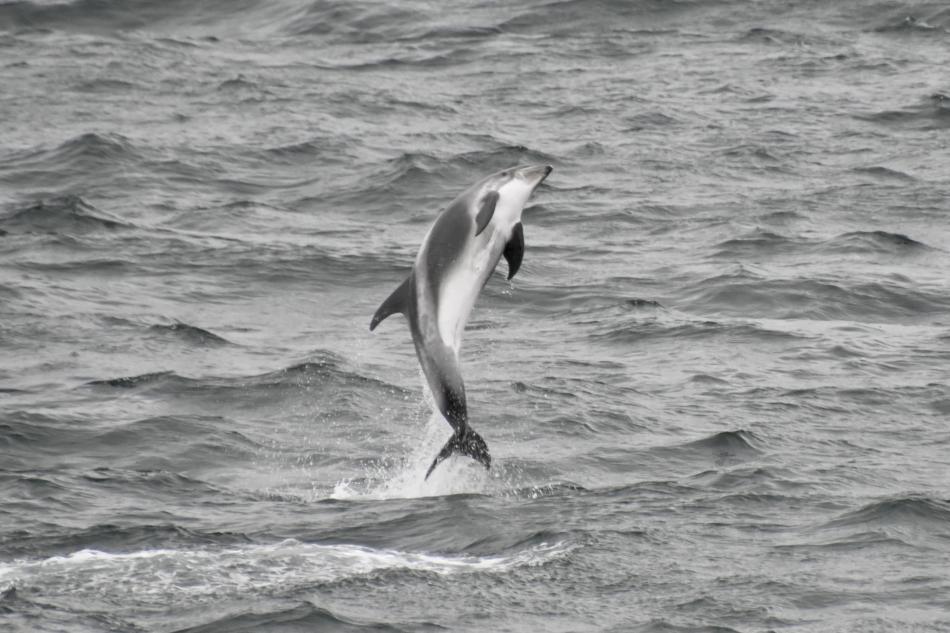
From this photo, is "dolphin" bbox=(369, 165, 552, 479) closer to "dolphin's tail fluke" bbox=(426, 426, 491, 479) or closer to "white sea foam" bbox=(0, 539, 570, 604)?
"dolphin's tail fluke" bbox=(426, 426, 491, 479)

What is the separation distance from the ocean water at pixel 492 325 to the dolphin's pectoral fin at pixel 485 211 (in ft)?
7.53

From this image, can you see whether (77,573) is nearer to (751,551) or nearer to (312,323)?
(751,551)

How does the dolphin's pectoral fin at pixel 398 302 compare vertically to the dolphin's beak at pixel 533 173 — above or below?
below

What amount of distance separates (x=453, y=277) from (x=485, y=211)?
1.70ft

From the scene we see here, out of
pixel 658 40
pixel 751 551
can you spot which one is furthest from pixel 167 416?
pixel 658 40

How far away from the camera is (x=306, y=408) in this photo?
A: 59.4 feet

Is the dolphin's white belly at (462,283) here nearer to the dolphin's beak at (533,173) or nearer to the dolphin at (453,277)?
the dolphin at (453,277)

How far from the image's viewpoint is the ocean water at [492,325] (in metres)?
13.0

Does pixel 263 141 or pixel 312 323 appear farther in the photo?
pixel 263 141

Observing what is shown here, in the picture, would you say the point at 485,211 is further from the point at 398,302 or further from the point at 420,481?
the point at 420,481

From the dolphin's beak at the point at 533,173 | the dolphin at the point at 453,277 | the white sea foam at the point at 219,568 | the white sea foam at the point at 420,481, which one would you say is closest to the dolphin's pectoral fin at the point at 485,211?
the dolphin at the point at 453,277

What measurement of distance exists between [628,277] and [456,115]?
10.3m

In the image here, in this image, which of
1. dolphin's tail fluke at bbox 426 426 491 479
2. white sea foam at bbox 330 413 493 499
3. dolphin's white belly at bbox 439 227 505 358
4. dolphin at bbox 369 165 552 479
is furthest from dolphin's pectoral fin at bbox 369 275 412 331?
white sea foam at bbox 330 413 493 499

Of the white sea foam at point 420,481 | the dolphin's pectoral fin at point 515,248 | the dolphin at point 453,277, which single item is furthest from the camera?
the white sea foam at point 420,481
